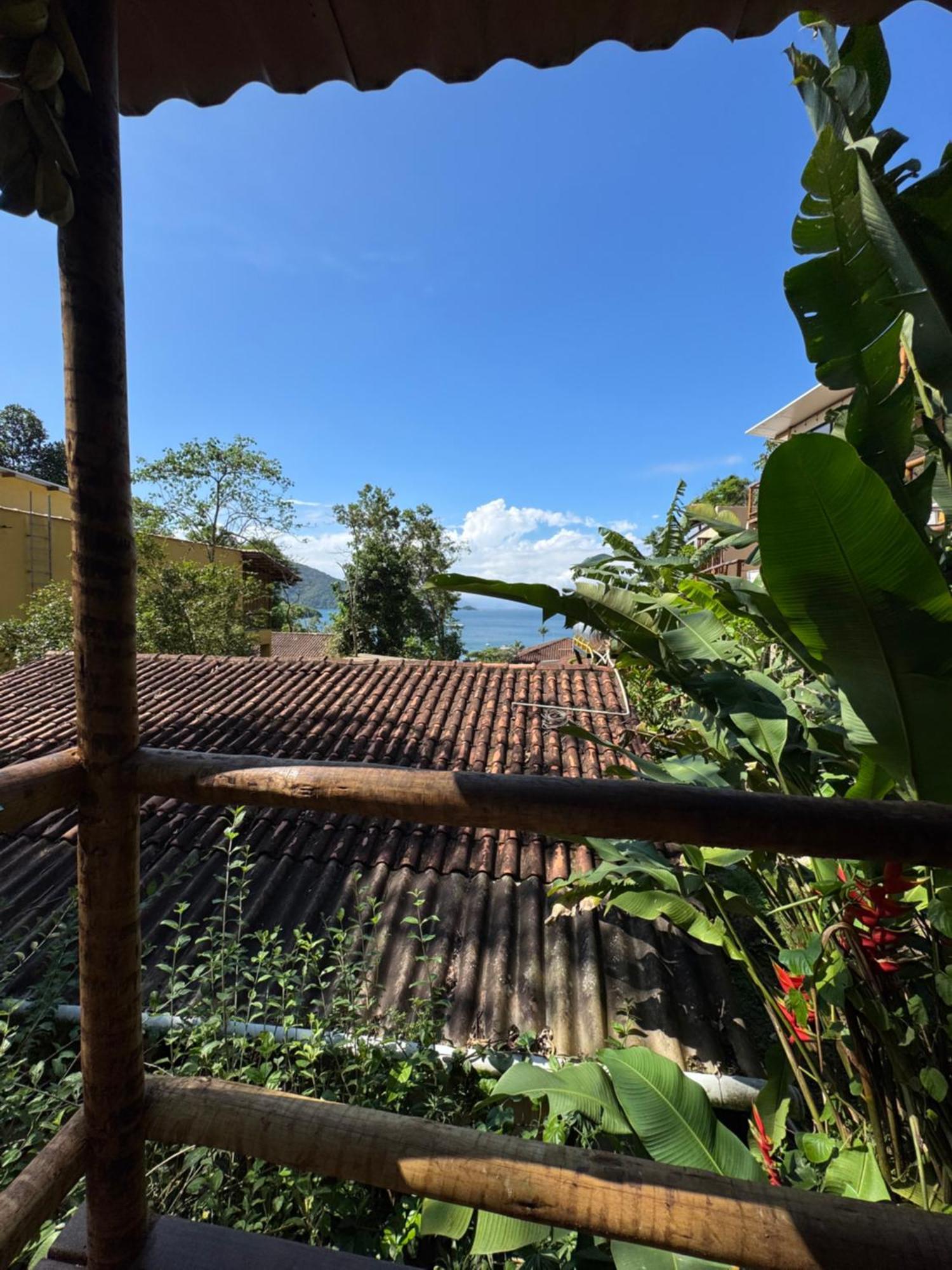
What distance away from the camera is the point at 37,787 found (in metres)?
0.74

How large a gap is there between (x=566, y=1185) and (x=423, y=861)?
11.3 ft

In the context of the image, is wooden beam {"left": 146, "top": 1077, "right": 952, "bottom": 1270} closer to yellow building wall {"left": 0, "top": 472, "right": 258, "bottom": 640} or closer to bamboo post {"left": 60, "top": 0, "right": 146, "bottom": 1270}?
bamboo post {"left": 60, "top": 0, "right": 146, "bottom": 1270}

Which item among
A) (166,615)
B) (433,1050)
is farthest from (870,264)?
(166,615)

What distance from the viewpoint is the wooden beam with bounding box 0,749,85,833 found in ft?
2.27

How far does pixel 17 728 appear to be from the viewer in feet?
20.3

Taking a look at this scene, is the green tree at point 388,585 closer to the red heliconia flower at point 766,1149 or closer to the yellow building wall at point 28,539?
the yellow building wall at point 28,539

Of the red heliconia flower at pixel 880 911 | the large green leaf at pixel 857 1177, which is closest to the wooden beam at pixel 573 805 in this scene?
the red heliconia flower at pixel 880 911

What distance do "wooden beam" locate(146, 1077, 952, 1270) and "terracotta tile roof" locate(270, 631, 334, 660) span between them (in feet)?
72.0

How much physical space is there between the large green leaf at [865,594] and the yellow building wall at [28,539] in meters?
16.1

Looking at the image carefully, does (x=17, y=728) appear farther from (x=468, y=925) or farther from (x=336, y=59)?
(x=336, y=59)

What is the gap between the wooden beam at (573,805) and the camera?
64 centimetres

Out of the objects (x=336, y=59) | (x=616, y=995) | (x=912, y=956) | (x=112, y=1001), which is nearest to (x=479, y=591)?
(x=112, y=1001)

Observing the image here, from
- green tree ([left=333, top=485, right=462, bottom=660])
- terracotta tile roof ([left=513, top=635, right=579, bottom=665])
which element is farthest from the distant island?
terracotta tile roof ([left=513, top=635, right=579, bottom=665])

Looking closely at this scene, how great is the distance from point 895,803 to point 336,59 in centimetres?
178
